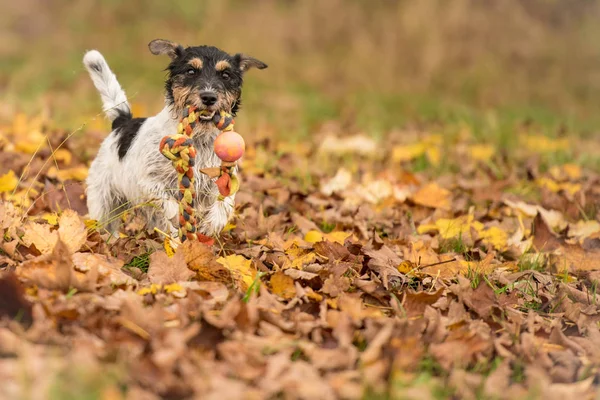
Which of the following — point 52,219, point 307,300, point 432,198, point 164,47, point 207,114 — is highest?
point 164,47

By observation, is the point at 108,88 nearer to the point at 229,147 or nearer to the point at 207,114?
→ the point at 207,114

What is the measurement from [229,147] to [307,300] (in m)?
0.79

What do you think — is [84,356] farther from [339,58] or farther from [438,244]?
[339,58]

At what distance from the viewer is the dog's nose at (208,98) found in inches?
146

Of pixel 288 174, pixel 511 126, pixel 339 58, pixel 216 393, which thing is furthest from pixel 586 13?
pixel 216 393

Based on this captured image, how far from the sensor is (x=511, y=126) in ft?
29.0

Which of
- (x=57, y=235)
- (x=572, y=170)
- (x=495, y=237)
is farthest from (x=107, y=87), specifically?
(x=572, y=170)

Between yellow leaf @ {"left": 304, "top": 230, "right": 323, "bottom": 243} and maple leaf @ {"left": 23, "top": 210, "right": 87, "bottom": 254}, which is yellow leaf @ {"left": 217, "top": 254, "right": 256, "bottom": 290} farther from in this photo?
yellow leaf @ {"left": 304, "top": 230, "right": 323, "bottom": 243}

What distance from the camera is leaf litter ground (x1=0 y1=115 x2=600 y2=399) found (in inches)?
95.2

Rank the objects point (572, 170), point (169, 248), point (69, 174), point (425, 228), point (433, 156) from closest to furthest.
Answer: point (169, 248)
point (425, 228)
point (69, 174)
point (572, 170)
point (433, 156)

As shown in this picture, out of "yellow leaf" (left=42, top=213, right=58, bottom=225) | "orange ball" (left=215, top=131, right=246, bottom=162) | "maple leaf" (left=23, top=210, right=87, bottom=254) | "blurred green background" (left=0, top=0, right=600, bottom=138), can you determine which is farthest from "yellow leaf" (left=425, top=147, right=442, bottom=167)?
"maple leaf" (left=23, top=210, right=87, bottom=254)

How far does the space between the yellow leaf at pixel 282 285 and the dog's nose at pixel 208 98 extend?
952mm

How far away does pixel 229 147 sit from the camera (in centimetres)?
345

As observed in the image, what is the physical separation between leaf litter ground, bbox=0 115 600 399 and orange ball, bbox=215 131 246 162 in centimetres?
44
